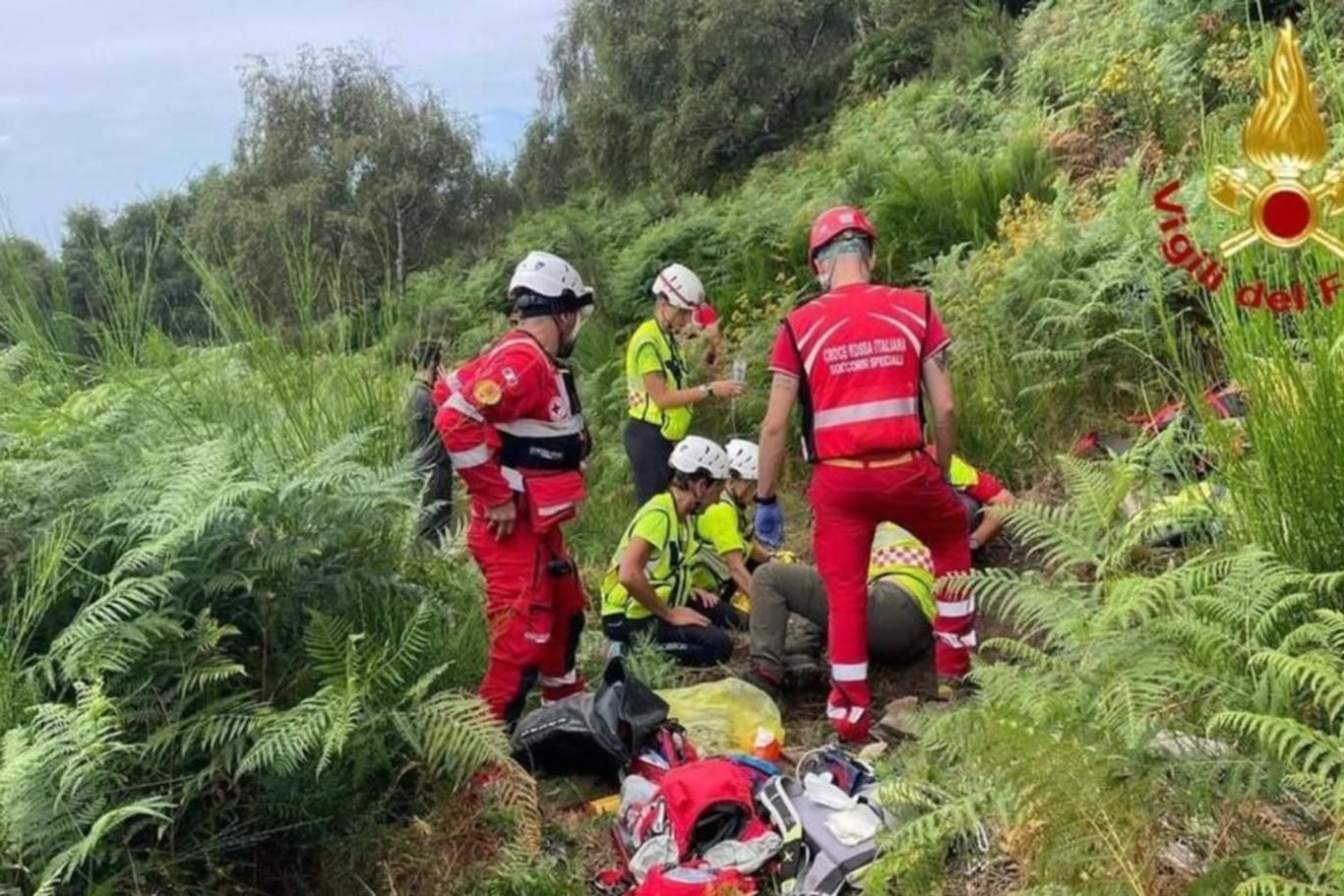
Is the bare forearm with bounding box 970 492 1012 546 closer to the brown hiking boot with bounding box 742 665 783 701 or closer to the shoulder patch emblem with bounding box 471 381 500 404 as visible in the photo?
the brown hiking boot with bounding box 742 665 783 701

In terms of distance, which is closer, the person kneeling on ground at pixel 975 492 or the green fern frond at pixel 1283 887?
the green fern frond at pixel 1283 887

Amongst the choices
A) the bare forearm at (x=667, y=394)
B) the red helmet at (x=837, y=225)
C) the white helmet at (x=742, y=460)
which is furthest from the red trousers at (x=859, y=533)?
the bare forearm at (x=667, y=394)

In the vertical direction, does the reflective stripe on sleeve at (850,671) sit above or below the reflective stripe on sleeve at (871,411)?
below

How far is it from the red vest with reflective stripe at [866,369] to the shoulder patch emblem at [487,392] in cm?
112

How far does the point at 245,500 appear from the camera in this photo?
325 cm

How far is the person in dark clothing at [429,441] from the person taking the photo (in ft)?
15.1

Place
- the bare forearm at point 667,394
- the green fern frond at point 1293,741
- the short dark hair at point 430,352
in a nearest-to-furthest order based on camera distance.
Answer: the green fern frond at point 1293,741 < the short dark hair at point 430,352 < the bare forearm at point 667,394

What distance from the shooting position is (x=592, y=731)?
3867 millimetres

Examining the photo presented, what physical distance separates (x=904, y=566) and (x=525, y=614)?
1736 mm

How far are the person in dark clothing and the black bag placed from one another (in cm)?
80

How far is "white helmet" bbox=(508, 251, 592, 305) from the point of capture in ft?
14.5

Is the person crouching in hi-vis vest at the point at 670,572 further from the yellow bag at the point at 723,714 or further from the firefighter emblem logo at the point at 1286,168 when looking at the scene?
the firefighter emblem logo at the point at 1286,168

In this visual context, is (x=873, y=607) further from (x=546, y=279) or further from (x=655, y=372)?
(x=655, y=372)

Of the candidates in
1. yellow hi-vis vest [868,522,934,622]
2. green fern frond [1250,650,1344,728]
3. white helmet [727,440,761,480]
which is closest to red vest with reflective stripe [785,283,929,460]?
yellow hi-vis vest [868,522,934,622]
